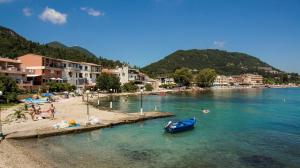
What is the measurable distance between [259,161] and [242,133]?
13.5m

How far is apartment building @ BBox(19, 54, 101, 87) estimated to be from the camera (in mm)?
81625

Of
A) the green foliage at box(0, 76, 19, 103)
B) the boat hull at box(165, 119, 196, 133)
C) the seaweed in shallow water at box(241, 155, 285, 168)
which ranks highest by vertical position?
the green foliage at box(0, 76, 19, 103)

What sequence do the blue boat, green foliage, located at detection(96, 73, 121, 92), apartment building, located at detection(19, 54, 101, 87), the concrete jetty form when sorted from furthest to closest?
1. green foliage, located at detection(96, 73, 121, 92)
2. apartment building, located at detection(19, 54, 101, 87)
3. the blue boat
4. the concrete jetty

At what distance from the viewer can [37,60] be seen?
271ft

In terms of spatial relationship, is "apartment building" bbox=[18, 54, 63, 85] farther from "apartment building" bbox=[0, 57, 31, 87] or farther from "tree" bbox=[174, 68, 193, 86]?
"tree" bbox=[174, 68, 193, 86]

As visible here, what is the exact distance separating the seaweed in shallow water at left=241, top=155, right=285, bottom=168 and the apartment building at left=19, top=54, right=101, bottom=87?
223 feet

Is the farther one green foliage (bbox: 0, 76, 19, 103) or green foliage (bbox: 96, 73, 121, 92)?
green foliage (bbox: 96, 73, 121, 92)

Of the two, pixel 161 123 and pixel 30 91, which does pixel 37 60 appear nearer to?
pixel 30 91

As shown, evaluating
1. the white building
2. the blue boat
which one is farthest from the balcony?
the blue boat

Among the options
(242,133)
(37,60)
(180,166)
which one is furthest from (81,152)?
(37,60)

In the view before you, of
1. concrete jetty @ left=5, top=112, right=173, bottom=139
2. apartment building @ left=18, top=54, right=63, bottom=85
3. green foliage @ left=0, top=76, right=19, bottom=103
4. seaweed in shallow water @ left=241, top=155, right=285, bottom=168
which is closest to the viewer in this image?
seaweed in shallow water @ left=241, top=155, right=285, bottom=168

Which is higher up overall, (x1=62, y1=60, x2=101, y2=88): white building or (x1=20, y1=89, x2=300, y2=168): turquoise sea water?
(x1=62, y1=60, x2=101, y2=88): white building

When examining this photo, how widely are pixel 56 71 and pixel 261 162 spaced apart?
252 ft

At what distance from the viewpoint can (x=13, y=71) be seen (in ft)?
226
